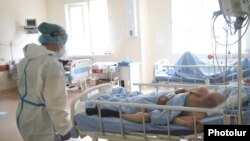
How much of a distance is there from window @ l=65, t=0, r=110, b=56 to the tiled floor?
145 cm

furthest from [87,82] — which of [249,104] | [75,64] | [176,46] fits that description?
[249,104]

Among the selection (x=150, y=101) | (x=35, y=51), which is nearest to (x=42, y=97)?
(x=35, y=51)

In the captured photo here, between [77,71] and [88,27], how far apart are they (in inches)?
60.7

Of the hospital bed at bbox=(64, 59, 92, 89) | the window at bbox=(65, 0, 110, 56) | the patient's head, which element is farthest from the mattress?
the window at bbox=(65, 0, 110, 56)

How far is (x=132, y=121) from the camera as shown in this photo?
6.81ft

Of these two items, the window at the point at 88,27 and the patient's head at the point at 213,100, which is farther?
the window at the point at 88,27

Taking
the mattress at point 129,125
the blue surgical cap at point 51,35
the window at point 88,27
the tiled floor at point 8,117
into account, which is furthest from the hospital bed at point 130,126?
the window at point 88,27

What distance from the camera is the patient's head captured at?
177 cm

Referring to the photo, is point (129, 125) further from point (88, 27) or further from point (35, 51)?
point (88, 27)

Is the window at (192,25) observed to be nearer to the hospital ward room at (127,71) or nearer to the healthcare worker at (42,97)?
the hospital ward room at (127,71)

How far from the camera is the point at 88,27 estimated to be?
6371 millimetres

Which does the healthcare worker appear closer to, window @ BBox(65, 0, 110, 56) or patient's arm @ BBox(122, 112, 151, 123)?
patient's arm @ BBox(122, 112, 151, 123)

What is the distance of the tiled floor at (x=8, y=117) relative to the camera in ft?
11.3

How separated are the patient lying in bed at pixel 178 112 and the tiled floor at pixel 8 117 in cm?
123
